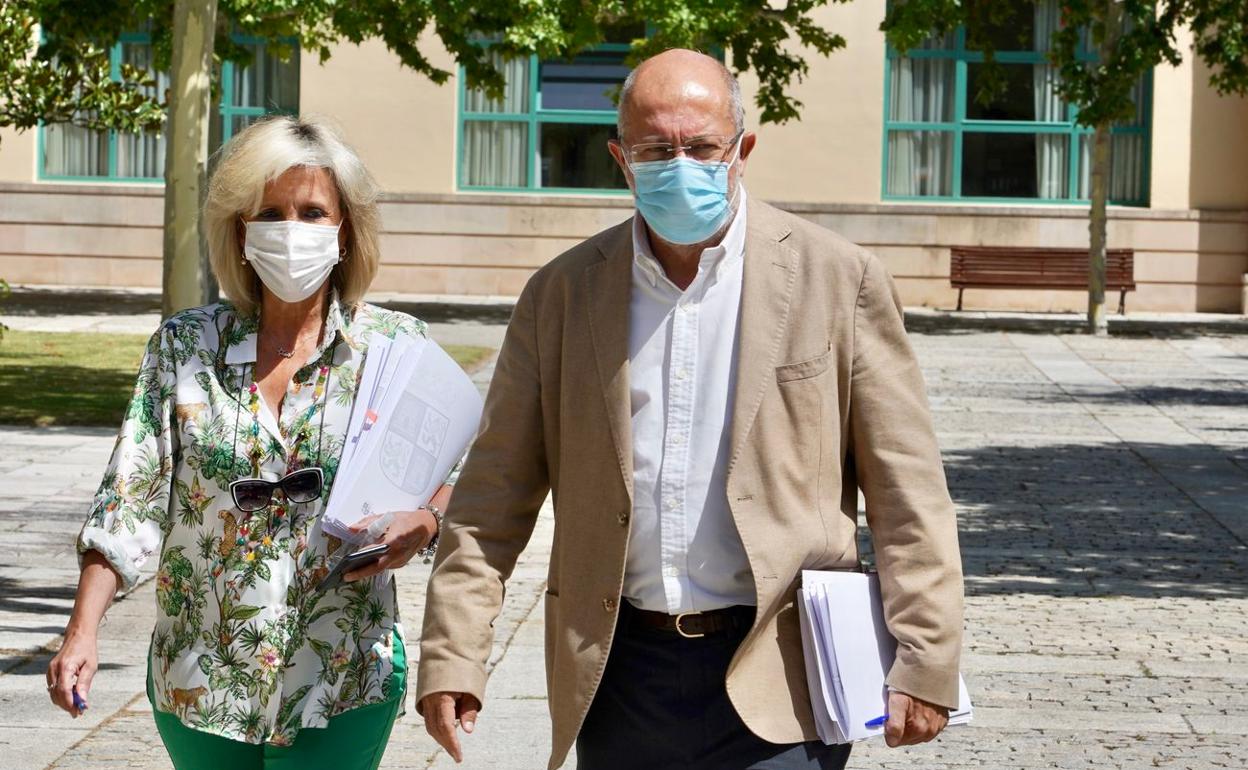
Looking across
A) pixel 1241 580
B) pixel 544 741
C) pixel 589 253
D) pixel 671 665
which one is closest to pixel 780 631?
pixel 671 665

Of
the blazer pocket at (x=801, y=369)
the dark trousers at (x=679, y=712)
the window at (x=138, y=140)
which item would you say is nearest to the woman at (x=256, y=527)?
the dark trousers at (x=679, y=712)

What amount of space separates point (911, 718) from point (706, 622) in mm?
365

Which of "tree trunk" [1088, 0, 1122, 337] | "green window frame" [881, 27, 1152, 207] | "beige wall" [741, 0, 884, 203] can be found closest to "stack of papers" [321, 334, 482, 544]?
"tree trunk" [1088, 0, 1122, 337]

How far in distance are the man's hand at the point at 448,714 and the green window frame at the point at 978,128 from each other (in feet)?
87.5

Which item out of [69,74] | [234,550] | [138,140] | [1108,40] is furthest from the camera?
[138,140]

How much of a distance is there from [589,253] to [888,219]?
2603cm

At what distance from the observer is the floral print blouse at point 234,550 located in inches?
136

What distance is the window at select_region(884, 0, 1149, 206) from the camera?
29469 mm

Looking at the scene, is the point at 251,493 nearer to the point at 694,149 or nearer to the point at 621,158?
the point at 621,158

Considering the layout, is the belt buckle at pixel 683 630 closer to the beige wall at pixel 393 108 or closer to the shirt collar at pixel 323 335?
the shirt collar at pixel 323 335

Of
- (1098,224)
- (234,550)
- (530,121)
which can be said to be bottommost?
(234,550)

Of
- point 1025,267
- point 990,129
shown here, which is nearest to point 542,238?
point 990,129

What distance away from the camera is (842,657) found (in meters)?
3.11

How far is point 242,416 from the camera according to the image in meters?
3.52
